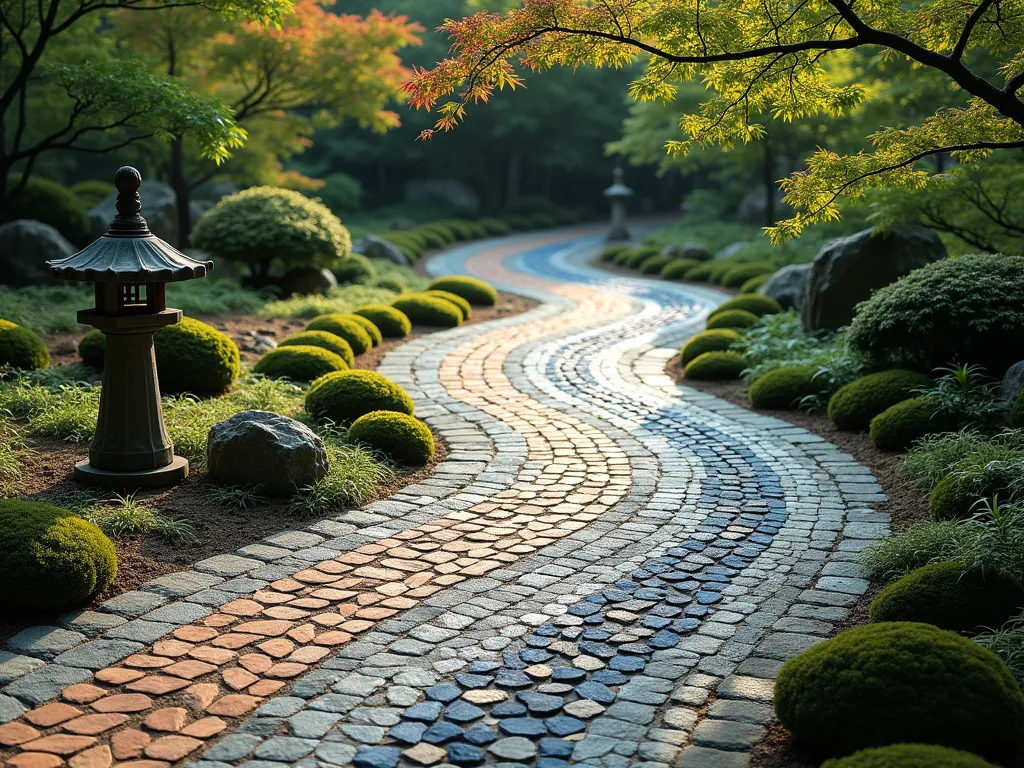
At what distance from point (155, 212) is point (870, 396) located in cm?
1607

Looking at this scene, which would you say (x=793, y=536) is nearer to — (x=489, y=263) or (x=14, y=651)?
(x=14, y=651)

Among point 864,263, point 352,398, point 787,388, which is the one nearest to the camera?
point 352,398

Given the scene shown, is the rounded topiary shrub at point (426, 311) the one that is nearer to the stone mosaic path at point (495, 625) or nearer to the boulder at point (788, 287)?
the boulder at point (788, 287)

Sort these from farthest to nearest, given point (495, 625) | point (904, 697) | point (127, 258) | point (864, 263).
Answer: point (864, 263) < point (127, 258) < point (495, 625) < point (904, 697)

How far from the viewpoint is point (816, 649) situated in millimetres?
4441

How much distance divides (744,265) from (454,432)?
15.2m

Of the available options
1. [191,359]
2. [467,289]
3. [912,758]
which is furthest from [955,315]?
[467,289]

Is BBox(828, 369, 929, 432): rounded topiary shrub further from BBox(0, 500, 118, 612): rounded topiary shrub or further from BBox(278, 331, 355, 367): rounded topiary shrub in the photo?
BBox(0, 500, 118, 612): rounded topiary shrub

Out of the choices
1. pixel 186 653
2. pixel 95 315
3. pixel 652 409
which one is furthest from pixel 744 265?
pixel 186 653

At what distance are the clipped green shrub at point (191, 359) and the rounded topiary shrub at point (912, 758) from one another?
7.87 meters

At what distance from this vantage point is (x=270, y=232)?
56.4 feet

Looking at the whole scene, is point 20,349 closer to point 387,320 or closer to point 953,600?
point 387,320

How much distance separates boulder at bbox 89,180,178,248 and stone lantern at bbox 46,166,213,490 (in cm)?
1360

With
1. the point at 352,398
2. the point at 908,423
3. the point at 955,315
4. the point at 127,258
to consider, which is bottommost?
the point at 352,398
